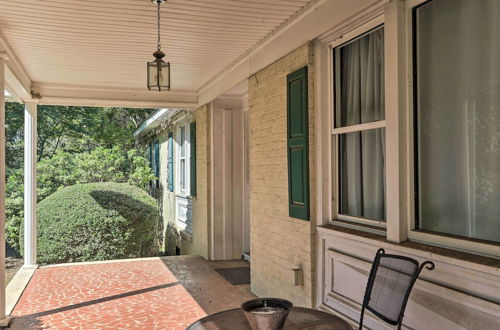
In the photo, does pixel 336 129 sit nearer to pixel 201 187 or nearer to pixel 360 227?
pixel 360 227

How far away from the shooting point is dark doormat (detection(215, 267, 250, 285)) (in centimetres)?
638

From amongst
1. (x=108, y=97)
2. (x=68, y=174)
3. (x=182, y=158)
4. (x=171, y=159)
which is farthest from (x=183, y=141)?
(x=68, y=174)

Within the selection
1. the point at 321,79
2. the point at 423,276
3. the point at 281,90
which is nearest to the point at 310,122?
the point at 321,79

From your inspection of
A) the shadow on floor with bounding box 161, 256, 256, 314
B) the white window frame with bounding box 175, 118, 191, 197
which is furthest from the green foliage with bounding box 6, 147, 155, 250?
the shadow on floor with bounding box 161, 256, 256, 314

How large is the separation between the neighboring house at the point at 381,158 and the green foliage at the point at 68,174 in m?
7.92

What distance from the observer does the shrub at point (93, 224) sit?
840 cm

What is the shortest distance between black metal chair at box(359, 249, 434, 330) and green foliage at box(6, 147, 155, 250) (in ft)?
34.3

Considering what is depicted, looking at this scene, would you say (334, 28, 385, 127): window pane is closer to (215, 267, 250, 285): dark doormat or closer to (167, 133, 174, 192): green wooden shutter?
(215, 267, 250, 285): dark doormat

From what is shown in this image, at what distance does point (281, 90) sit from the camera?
4.89 m

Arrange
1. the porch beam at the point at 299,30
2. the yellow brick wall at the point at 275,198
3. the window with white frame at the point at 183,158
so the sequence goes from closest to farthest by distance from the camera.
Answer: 1. the porch beam at the point at 299,30
2. the yellow brick wall at the point at 275,198
3. the window with white frame at the point at 183,158

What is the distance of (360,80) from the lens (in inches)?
149

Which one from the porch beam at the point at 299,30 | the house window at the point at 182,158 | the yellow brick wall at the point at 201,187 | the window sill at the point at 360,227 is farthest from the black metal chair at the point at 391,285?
the house window at the point at 182,158

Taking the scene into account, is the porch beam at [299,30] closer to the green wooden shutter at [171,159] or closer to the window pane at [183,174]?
the window pane at [183,174]

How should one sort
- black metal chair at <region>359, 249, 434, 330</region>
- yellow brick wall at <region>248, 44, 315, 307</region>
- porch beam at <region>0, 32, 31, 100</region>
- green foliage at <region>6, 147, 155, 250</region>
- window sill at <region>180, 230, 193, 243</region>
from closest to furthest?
black metal chair at <region>359, 249, 434, 330</region> < yellow brick wall at <region>248, 44, 315, 307</region> < porch beam at <region>0, 32, 31, 100</region> < window sill at <region>180, 230, 193, 243</region> < green foliage at <region>6, 147, 155, 250</region>
